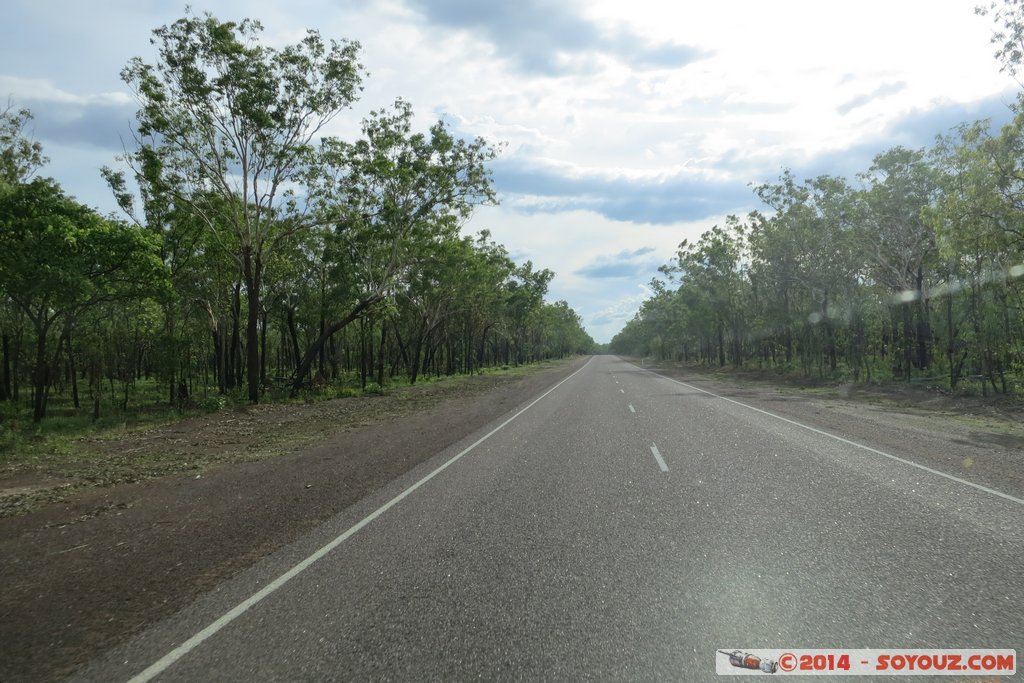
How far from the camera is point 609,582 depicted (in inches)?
170

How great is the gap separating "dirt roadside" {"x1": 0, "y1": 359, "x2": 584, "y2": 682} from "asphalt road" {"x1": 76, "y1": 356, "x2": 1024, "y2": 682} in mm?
431

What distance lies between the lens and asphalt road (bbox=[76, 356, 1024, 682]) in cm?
335

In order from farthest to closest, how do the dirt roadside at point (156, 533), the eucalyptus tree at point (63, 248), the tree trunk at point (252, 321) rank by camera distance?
the tree trunk at point (252, 321) < the eucalyptus tree at point (63, 248) < the dirt roadside at point (156, 533)

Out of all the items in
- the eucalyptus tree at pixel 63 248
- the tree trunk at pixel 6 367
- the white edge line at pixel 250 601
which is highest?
the eucalyptus tree at pixel 63 248

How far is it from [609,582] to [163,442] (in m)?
13.1

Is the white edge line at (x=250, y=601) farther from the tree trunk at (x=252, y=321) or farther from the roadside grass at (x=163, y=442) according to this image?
the tree trunk at (x=252, y=321)

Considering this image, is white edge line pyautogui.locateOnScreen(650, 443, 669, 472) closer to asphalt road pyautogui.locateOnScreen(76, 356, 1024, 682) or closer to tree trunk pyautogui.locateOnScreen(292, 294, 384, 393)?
asphalt road pyautogui.locateOnScreen(76, 356, 1024, 682)

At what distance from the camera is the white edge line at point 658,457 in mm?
8625

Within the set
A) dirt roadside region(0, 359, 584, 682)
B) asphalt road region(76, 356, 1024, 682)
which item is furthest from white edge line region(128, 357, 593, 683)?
dirt roadside region(0, 359, 584, 682)

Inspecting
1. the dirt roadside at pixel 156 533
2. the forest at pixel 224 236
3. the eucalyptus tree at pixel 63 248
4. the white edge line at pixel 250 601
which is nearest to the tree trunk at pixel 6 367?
the forest at pixel 224 236

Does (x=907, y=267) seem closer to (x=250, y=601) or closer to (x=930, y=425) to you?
(x=930, y=425)

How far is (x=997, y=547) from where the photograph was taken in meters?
4.92

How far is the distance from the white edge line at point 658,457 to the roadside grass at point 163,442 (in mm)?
7483

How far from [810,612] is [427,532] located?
3.53 meters
